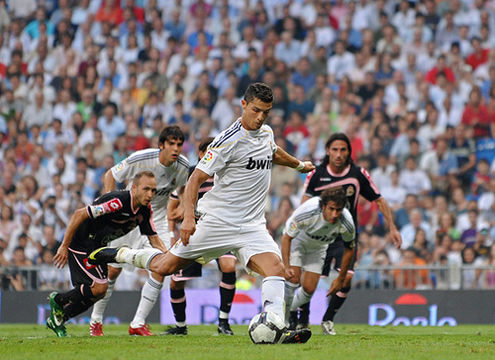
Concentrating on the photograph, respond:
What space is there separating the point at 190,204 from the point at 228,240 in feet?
2.03

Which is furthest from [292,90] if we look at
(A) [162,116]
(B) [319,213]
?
(B) [319,213]

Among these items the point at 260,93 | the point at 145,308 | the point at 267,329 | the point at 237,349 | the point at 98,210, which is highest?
the point at 260,93

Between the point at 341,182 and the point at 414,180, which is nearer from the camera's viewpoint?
the point at 341,182

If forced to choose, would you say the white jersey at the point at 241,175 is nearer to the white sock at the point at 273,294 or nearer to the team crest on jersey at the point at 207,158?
the team crest on jersey at the point at 207,158

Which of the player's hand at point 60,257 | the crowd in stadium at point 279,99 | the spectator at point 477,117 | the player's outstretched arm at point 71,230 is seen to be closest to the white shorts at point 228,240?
the player's outstretched arm at point 71,230

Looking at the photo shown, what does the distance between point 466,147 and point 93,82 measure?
9188 mm

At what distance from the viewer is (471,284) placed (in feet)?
48.0

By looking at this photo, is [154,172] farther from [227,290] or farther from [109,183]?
[227,290]

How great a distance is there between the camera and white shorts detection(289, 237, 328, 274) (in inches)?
436

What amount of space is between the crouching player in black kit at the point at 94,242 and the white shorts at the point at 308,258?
2231mm

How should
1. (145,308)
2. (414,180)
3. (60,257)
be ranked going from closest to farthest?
(60,257)
(145,308)
(414,180)

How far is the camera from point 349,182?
10.9m

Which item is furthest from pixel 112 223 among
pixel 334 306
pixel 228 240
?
pixel 334 306

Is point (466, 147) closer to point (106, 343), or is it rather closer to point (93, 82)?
point (93, 82)
